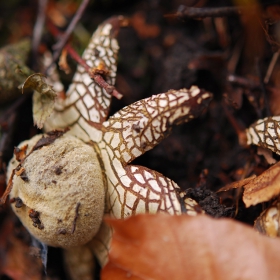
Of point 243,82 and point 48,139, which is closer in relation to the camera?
point 48,139

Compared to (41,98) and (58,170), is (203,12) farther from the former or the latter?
(58,170)

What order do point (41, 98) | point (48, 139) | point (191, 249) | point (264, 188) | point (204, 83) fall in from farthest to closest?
point (204, 83), point (41, 98), point (48, 139), point (264, 188), point (191, 249)

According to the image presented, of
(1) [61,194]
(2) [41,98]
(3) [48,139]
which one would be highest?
(2) [41,98]

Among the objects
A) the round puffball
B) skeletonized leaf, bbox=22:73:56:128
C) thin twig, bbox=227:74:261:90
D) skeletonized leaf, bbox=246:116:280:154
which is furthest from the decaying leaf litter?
the round puffball

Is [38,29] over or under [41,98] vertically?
over

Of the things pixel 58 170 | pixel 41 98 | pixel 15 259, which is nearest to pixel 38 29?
pixel 41 98

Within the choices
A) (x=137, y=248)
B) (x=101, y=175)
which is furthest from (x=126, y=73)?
(x=137, y=248)

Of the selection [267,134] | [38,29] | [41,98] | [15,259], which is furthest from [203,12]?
[15,259]

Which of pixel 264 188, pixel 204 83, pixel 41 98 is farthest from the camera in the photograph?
pixel 204 83

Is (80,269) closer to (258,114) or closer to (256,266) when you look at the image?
(256,266)
